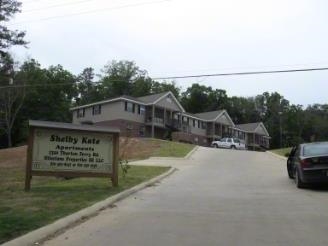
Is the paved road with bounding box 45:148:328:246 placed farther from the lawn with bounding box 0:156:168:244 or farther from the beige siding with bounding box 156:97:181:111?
the beige siding with bounding box 156:97:181:111

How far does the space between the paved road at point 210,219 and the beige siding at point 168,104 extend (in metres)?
59.9

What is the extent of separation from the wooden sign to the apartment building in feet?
159

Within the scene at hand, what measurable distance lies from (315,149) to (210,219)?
26.4 ft

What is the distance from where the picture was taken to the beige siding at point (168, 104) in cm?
7825

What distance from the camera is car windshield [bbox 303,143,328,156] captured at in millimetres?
17983

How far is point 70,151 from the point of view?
16.1 m

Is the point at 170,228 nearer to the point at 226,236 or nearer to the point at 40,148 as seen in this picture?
the point at 226,236

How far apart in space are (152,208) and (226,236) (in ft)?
12.1

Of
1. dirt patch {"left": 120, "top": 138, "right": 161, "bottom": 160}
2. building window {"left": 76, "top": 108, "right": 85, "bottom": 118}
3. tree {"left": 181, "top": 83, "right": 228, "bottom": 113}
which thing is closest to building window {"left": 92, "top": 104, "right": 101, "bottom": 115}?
building window {"left": 76, "top": 108, "right": 85, "bottom": 118}

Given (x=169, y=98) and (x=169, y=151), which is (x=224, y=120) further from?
(x=169, y=151)

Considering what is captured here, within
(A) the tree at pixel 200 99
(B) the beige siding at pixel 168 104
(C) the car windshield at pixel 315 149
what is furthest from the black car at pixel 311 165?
(A) the tree at pixel 200 99

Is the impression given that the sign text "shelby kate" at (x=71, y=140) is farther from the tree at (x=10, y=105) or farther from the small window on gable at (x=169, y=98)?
the small window on gable at (x=169, y=98)

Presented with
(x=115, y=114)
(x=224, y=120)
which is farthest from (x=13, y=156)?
(x=224, y=120)

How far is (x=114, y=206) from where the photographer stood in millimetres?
13180
